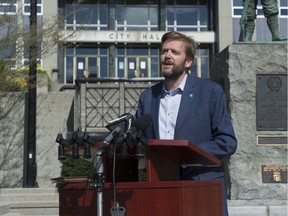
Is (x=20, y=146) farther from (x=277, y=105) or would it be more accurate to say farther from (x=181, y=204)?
(x=181, y=204)

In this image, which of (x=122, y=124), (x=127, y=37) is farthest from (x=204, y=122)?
(x=127, y=37)

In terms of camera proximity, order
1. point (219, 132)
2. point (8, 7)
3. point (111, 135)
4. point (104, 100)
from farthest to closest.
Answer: point (104, 100) < point (8, 7) < point (219, 132) < point (111, 135)

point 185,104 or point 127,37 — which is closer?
point 185,104

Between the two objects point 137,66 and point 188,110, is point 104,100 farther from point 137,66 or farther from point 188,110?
point 137,66

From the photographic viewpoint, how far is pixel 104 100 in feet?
55.0

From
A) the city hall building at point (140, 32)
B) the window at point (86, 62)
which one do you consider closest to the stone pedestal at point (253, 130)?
the city hall building at point (140, 32)

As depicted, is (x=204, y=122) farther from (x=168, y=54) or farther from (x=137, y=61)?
(x=137, y=61)

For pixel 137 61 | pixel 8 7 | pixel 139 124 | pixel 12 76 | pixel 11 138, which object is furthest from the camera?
pixel 137 61

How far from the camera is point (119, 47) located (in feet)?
135

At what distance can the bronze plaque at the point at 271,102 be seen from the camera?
273 inches

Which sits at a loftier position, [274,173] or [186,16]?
[186,16]

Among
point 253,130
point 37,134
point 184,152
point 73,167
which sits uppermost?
point 37,134

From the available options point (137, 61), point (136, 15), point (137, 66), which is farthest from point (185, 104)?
point (136, 15)

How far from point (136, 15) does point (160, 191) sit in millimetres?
40710
